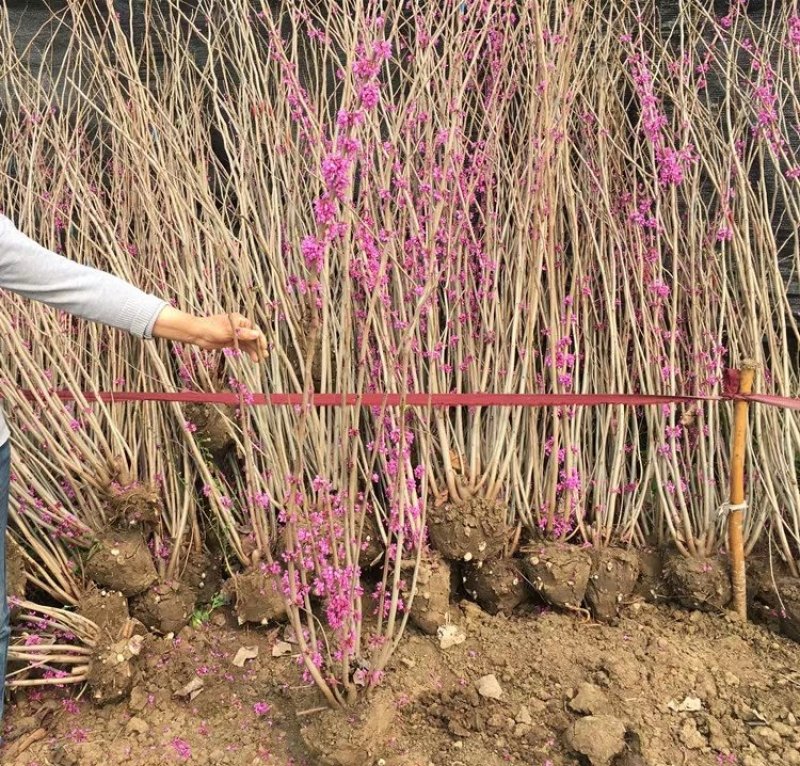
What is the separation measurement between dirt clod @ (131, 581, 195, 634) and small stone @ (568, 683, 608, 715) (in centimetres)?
125

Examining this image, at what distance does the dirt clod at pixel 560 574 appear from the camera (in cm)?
198

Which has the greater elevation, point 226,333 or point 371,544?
point 226,333

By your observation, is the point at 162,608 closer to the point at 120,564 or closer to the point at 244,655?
the point at 120,564

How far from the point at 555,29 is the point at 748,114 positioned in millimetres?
836

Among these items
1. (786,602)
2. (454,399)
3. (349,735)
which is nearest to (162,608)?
(349,735)

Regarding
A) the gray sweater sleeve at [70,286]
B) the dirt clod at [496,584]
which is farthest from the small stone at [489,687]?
the gray sweater sleeve at [70,286]

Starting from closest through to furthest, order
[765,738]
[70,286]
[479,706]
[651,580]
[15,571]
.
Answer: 1. [70,286]
2. [765,738]
3. [479,706]
4. [15,571]
5. [651,580]

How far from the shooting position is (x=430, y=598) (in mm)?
1915

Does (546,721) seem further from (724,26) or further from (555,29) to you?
(724,26)

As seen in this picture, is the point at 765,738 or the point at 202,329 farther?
the point at 765,738

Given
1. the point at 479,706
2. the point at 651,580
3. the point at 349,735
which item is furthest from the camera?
the point at 651,580

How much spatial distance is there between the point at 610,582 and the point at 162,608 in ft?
4.86

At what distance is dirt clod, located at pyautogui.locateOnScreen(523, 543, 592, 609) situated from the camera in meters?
1.98

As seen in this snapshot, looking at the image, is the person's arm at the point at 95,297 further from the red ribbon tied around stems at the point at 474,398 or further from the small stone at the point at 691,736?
the small stone at the point at 691,736
